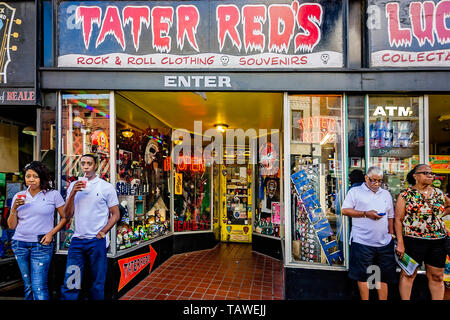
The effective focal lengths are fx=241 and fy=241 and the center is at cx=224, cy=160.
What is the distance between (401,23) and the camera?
359cm

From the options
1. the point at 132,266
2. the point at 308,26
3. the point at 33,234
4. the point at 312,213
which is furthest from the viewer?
the point at 132,266

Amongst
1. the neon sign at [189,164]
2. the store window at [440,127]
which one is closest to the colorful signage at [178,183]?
the neon sign at [189,164]

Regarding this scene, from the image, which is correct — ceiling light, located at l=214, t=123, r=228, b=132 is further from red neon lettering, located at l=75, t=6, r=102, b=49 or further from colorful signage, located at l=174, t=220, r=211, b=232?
red neon lettering, located at l=75, t=6, r=102, b=49

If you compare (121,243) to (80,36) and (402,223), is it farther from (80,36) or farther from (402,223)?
(402,223)

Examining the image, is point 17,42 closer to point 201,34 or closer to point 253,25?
point 201,34

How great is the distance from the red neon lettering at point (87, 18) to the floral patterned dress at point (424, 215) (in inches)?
202

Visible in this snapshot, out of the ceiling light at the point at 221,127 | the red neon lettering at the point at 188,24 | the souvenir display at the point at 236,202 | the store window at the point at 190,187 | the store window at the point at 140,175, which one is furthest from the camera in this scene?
the souvenir display at the point at 236,202

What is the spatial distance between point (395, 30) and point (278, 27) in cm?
172

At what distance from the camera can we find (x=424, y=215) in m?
2.98

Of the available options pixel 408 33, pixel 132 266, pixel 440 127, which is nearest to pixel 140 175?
pixel 132 266

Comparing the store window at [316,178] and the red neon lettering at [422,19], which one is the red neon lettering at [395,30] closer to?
the red neon lettering at [422,19]

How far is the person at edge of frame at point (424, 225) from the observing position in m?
2.97
